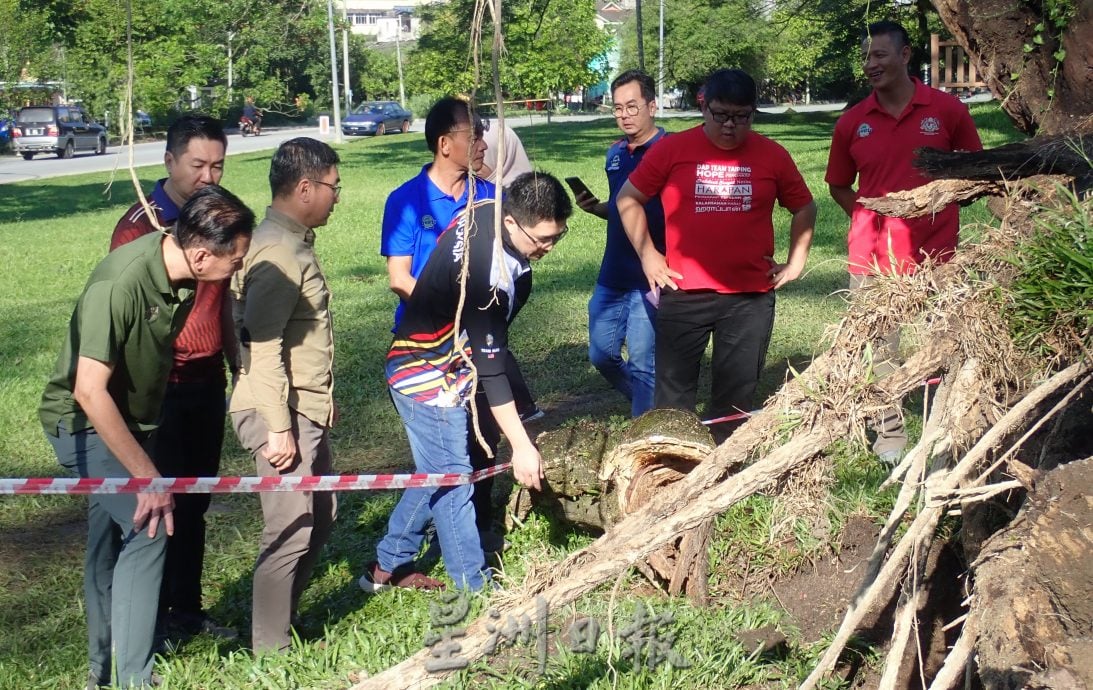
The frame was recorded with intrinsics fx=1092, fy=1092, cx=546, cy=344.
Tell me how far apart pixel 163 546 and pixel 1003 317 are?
2812 millimetres

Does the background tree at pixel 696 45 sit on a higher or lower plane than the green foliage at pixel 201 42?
higher

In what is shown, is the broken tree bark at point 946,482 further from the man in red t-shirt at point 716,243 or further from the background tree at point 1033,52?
the man in red t-shirt at point 716,243

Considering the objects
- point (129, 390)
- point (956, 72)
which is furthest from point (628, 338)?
point (956, 72)

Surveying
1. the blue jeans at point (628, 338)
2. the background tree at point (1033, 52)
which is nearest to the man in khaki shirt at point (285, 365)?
the blue jeans at point (628, 338)

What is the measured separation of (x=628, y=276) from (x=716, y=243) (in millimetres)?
806

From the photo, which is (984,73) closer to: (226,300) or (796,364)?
(226,300)

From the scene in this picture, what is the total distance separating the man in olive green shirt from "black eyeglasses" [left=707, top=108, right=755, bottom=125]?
2.33 metres

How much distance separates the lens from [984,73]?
4266 mm

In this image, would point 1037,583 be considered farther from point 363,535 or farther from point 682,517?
point 363,535

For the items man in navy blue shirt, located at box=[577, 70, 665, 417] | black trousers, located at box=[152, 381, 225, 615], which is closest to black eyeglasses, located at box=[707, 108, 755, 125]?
man in navy blue shirt, located at box=[577, 70, 665, 417]

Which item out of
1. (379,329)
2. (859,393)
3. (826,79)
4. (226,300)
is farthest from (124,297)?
(826,79)

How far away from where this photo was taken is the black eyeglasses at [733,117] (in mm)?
4977

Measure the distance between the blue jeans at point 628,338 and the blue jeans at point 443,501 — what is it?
1.55 m

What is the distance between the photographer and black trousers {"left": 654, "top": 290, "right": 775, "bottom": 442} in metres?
5.23
